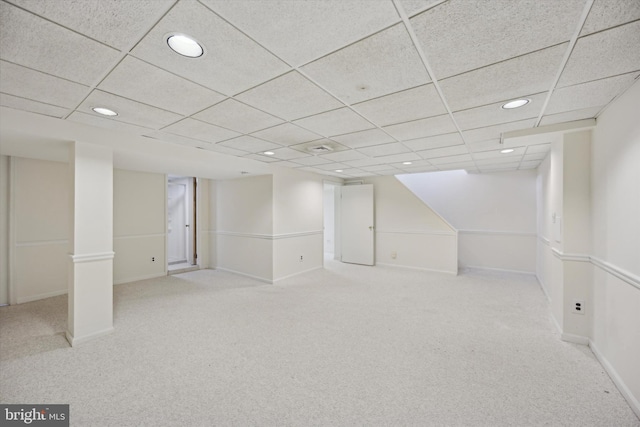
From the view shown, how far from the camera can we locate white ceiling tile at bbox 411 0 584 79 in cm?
117

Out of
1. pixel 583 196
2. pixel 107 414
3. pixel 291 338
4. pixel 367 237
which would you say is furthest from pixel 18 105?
pixel 367 237

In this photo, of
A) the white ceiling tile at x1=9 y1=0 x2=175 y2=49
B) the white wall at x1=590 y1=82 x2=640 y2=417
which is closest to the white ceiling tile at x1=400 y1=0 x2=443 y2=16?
the white ceiling tile at x1=9 y1=0 x2=175 y2=49

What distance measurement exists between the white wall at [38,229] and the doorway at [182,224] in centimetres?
192

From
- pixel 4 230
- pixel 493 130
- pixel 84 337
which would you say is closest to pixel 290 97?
pixel 493 130

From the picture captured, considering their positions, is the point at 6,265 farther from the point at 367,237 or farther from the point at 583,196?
the point at 583,196

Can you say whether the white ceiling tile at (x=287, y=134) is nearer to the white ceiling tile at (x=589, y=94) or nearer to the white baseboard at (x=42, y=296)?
the white ceiling tile at (x=589, y=94)

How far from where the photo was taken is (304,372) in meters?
2.27

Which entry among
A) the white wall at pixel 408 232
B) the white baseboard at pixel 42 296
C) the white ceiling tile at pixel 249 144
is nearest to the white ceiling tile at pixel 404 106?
the white ceiling tile at pixel 249 144

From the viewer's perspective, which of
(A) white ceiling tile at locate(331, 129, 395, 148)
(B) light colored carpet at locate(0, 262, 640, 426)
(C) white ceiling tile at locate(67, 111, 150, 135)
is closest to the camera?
(B) light colored carpet at locate(0, 262, 640, 426)

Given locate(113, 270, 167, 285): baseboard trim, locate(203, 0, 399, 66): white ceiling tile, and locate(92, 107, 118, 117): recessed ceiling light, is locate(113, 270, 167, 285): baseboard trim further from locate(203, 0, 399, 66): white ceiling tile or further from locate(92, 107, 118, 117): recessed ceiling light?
locate(203, 0, 399, 66): white ceiling tile

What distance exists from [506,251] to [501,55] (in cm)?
589

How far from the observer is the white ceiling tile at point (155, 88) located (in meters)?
1.71

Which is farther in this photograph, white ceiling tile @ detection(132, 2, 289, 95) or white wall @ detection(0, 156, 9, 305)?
white wall @ detection(0, 156, 9, 305)

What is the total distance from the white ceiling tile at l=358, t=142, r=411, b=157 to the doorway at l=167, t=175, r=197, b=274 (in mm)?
4520
